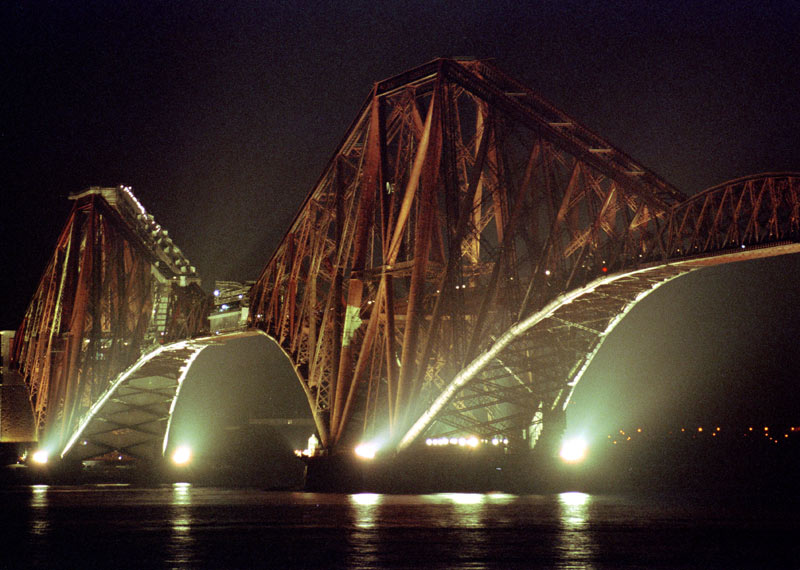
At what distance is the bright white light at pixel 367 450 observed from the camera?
131ft

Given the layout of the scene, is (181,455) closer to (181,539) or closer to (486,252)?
(486,252)

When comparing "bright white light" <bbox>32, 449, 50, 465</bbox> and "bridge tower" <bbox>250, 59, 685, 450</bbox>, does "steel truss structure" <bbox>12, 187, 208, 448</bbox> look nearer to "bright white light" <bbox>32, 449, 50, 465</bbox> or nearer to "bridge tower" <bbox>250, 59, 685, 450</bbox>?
"bright white light" <bbox>32, 449, 50, 465</bbox>

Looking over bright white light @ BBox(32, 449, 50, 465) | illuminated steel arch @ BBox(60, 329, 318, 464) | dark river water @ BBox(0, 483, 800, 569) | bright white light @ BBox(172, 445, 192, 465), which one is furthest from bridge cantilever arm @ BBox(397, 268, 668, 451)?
bright white light @ BBox(172, 445, 192, 465)

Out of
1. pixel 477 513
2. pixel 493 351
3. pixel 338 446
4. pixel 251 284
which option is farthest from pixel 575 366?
pixel 251 284

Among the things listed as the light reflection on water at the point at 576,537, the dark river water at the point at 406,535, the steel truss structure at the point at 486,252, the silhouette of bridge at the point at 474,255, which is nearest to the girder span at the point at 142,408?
the silhouette of bridge at the point at 474,255

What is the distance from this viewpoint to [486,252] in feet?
137

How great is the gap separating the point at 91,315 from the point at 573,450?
142 feet

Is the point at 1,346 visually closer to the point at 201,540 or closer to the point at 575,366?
the point at 575,366

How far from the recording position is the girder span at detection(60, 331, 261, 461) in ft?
233

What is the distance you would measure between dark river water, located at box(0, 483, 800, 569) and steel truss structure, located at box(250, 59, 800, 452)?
8260 millimetres

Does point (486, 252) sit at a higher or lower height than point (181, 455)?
higher

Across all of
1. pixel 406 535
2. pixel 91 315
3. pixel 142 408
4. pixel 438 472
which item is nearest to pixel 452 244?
pixel 438 472

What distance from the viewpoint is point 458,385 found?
36500 mm

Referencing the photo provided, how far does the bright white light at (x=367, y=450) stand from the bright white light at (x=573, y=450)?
35.9 feet
